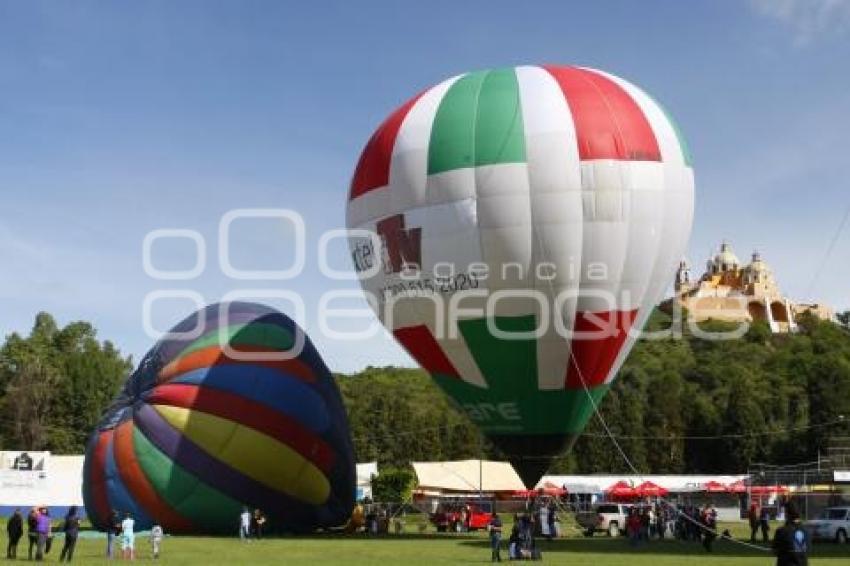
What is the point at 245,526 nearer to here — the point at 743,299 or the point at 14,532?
the point at 14,532

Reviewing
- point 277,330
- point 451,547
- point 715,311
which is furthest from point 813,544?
point 715,311

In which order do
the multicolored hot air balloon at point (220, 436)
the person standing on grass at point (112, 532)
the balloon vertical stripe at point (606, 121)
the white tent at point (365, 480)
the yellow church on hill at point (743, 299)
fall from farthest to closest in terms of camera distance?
the yellow church on hill at point (743, 299) → the white tent at point (365, 480) → the multicolored hot air balloon at point (220, 436) → the balloon vertical stripe at point (606, 121) → the person standing on grass at point (112, 532)

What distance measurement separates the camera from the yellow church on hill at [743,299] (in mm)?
157125

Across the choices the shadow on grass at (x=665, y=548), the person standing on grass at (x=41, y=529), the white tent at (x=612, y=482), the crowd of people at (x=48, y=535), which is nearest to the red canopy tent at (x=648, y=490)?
the white tent at (x=612, y=482)

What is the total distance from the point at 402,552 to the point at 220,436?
610 cm

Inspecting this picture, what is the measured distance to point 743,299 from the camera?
160 metres

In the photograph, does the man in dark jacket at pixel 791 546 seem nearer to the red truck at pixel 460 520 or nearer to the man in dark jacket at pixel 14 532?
the man in dark jacket at pixel 14 532

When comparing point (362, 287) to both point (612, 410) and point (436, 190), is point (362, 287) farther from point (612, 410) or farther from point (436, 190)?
point (612, 410)

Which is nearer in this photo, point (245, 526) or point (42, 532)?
point (42, 532)

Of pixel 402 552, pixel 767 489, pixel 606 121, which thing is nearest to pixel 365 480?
pixel 767 489

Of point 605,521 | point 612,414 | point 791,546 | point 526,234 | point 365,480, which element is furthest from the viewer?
point 612,414

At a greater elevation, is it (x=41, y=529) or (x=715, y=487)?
(x=715, y=487)

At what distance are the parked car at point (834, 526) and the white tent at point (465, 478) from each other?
18.3m

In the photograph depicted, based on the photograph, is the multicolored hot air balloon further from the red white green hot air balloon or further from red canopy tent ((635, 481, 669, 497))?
red canopy tent ((635, 481, 669, 497))
